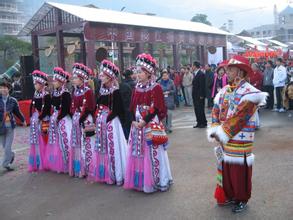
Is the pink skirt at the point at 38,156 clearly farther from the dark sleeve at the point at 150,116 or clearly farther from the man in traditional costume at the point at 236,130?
the man in traditional costume at the point at 236,130

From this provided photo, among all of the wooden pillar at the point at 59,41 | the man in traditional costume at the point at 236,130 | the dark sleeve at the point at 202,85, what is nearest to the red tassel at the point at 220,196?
the man in traditional costume at the point at 236,130

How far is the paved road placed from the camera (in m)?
4.42

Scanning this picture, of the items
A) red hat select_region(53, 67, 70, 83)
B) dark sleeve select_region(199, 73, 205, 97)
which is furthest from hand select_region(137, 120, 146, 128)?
dark sleeve select_region(199, 73, 205, 97)

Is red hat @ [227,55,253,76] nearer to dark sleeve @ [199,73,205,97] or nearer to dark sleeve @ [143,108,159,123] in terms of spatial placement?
dark sleeve @ [143,108,159,123]

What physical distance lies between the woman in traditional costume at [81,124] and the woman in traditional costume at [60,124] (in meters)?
0.20

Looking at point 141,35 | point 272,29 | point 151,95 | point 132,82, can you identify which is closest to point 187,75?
point 141,35

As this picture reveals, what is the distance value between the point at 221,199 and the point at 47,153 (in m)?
3.59

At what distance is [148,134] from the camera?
5059 millimetres

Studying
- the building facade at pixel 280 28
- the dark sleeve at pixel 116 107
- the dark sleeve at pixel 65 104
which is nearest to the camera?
the dark sleeve at pixel 116 107

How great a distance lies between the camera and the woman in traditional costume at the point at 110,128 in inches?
220

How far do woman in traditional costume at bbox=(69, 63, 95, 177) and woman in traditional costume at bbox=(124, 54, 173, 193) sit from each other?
97cm

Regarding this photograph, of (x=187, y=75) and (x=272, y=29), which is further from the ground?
(x=272, y=29)

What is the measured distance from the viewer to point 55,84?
6.35 m

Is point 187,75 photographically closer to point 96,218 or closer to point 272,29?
point 96,218
